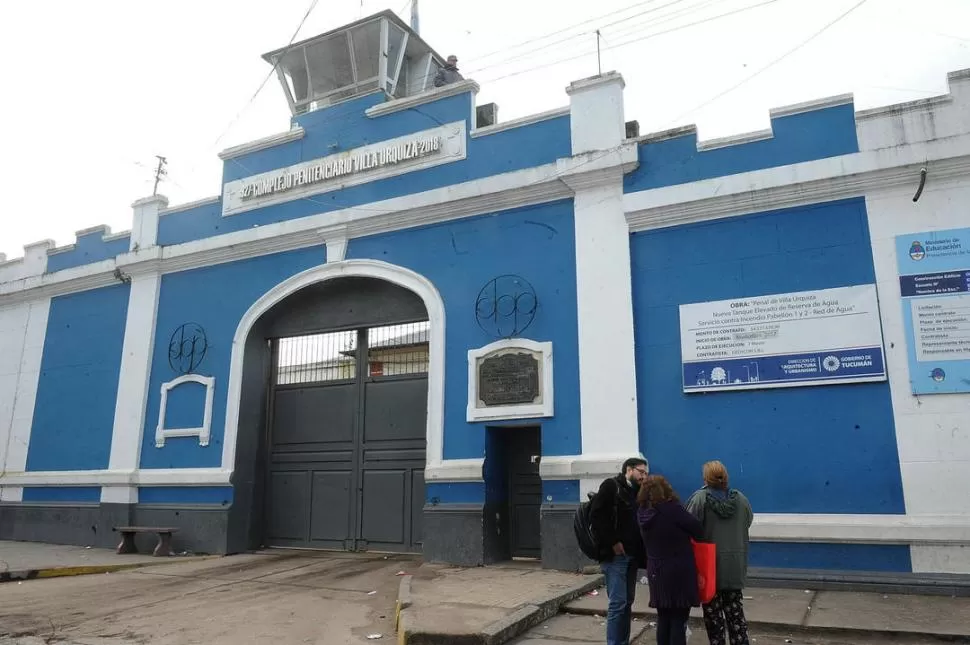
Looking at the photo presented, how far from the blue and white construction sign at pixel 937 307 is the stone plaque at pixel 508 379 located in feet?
14.4

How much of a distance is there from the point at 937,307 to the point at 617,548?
5162 mm

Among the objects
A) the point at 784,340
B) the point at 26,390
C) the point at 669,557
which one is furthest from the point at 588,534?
the point at 26,390

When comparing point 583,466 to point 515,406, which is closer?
point 583,466

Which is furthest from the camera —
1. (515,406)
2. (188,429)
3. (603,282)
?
(188,429)

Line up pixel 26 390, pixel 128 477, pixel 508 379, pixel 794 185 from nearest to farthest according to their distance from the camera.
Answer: pixel 794 185
pixel 508 379
pixel 128 477
pixel 26 390

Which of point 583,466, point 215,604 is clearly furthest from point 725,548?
point 215,604

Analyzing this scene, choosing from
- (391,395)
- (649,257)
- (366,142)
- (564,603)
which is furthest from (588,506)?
(366,142)

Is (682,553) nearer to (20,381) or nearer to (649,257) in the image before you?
(649,257)

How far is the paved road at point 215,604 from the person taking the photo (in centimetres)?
634

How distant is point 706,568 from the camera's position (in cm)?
494

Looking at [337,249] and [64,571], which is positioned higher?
[337,249]

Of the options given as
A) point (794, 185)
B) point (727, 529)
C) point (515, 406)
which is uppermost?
point (794, 185)

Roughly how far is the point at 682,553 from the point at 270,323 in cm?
936

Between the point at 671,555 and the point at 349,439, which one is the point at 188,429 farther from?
the point at 671,555
